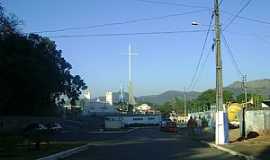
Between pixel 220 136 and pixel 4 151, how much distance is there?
15.7 meters

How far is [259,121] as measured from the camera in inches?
1700

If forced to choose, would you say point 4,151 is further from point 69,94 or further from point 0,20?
point 69,94

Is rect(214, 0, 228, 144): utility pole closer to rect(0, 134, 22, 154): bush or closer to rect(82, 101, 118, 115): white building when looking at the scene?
rect(0, 134, 22, 154): bush

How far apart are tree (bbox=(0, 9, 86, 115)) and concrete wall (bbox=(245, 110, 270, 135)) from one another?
2529 cm

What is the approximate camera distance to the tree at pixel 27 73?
192 feet

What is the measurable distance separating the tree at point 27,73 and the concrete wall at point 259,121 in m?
25.3

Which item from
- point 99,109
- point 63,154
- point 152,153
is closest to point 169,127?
point 152,153

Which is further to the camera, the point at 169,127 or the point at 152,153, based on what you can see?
the point at 169,127

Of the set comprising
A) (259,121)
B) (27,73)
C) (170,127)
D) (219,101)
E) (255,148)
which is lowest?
(255,148)

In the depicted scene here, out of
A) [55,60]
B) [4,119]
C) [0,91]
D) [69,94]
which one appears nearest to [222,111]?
[0,91]

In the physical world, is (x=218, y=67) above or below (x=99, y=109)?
below

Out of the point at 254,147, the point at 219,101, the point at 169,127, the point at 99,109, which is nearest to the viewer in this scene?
the point at 254,147

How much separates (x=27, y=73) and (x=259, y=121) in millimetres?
28825

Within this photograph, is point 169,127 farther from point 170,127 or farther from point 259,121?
point 259,121
